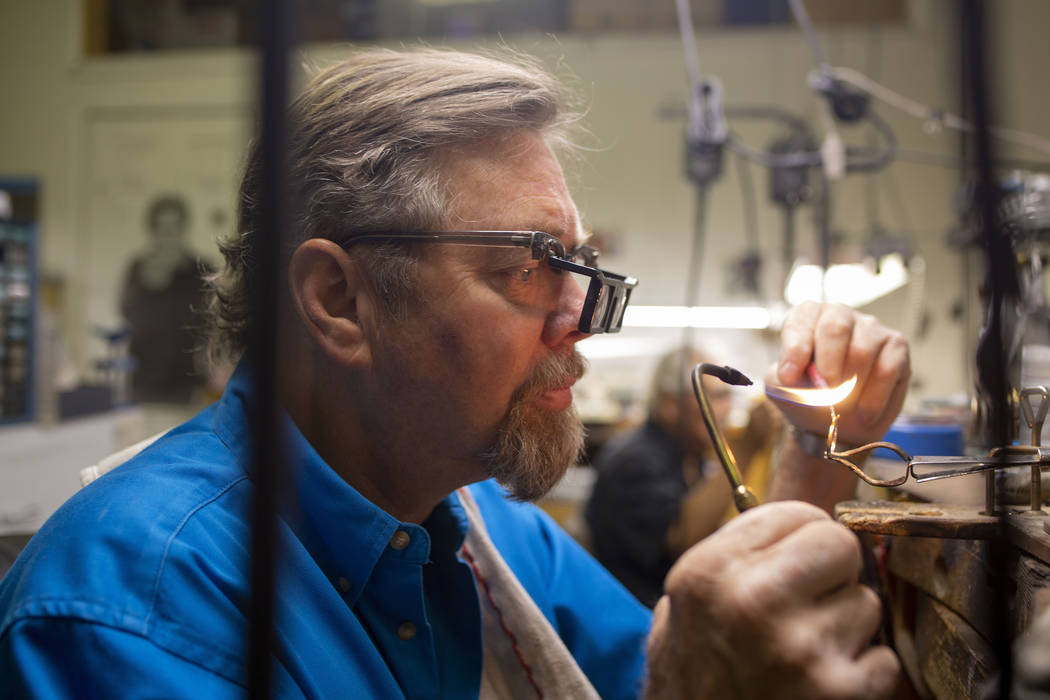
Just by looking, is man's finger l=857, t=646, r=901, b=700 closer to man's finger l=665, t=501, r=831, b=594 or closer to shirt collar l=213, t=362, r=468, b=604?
man's finger l=665, t=501, r=831, b=594

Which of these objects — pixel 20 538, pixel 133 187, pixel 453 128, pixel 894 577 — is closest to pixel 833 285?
pixel 894 577

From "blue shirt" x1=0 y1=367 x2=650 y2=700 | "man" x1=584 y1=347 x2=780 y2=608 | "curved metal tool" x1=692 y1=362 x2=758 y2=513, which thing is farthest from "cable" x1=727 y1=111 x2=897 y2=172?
"blue shirt" x1=0 y1=367 x2=650 y2=700

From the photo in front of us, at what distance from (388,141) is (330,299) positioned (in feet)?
0.69

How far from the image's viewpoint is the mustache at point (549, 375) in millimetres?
925

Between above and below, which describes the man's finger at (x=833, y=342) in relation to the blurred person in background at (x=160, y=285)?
above

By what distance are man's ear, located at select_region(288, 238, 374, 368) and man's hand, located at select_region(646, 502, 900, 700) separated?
0.51m

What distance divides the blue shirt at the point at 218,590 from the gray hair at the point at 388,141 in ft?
0.71

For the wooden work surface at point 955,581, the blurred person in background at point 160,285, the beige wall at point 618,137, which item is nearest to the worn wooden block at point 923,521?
the wooden work surface at point 955,581

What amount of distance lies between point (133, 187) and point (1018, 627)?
667 cm

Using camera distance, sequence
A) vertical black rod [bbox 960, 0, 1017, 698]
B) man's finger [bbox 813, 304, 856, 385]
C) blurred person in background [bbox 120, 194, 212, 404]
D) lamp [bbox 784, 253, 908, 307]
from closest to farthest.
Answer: vertical black rod [bbox 960, 0, 1017, 698] < man's finger [bbox 813, 304, 856, 385] < lamp [bbox 784, 253, 908, 307] < blurred person in background [bbox 120, 194, 212, 404]

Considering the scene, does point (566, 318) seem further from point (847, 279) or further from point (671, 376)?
point (847, 279)

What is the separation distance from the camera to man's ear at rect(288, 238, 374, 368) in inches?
36.0

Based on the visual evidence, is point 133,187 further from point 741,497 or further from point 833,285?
point 741,497

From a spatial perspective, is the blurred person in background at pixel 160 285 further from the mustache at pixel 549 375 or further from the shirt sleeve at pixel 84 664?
the shirt sleeve at pixel 84 664
